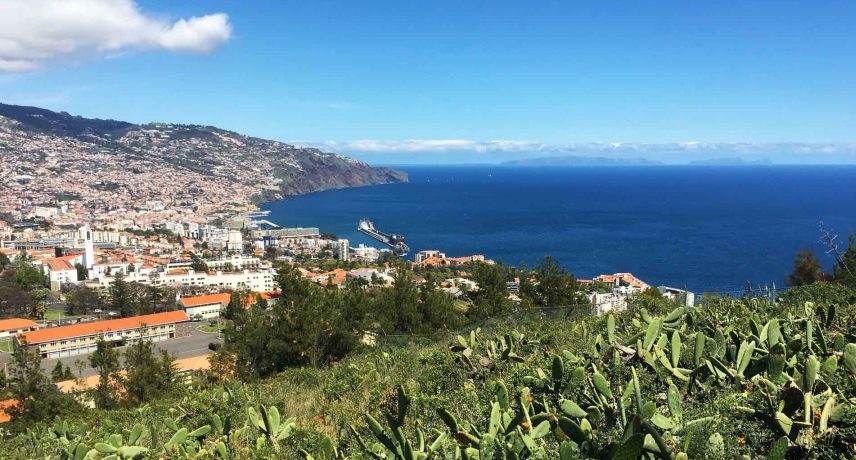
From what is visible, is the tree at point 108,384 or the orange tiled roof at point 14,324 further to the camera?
the orange tiled roof at point 14,324

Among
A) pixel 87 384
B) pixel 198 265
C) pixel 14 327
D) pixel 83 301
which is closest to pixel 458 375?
pixel 87 384

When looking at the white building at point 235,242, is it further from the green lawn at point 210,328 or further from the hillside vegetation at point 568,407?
the hillside vegetation at point 568,407

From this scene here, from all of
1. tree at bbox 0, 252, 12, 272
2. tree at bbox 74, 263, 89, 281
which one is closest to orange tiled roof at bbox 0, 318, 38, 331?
tree at bbox 74, 263, 89, 281

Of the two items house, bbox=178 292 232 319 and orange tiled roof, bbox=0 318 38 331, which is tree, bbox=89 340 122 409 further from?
house, bbox=178 292 232 319

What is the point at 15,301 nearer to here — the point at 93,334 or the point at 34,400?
the point at 93,334

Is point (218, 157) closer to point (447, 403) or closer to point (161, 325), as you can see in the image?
point (161, 325)

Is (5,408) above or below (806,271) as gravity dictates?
below

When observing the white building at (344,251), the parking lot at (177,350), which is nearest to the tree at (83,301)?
the parking lot at (177,350)
